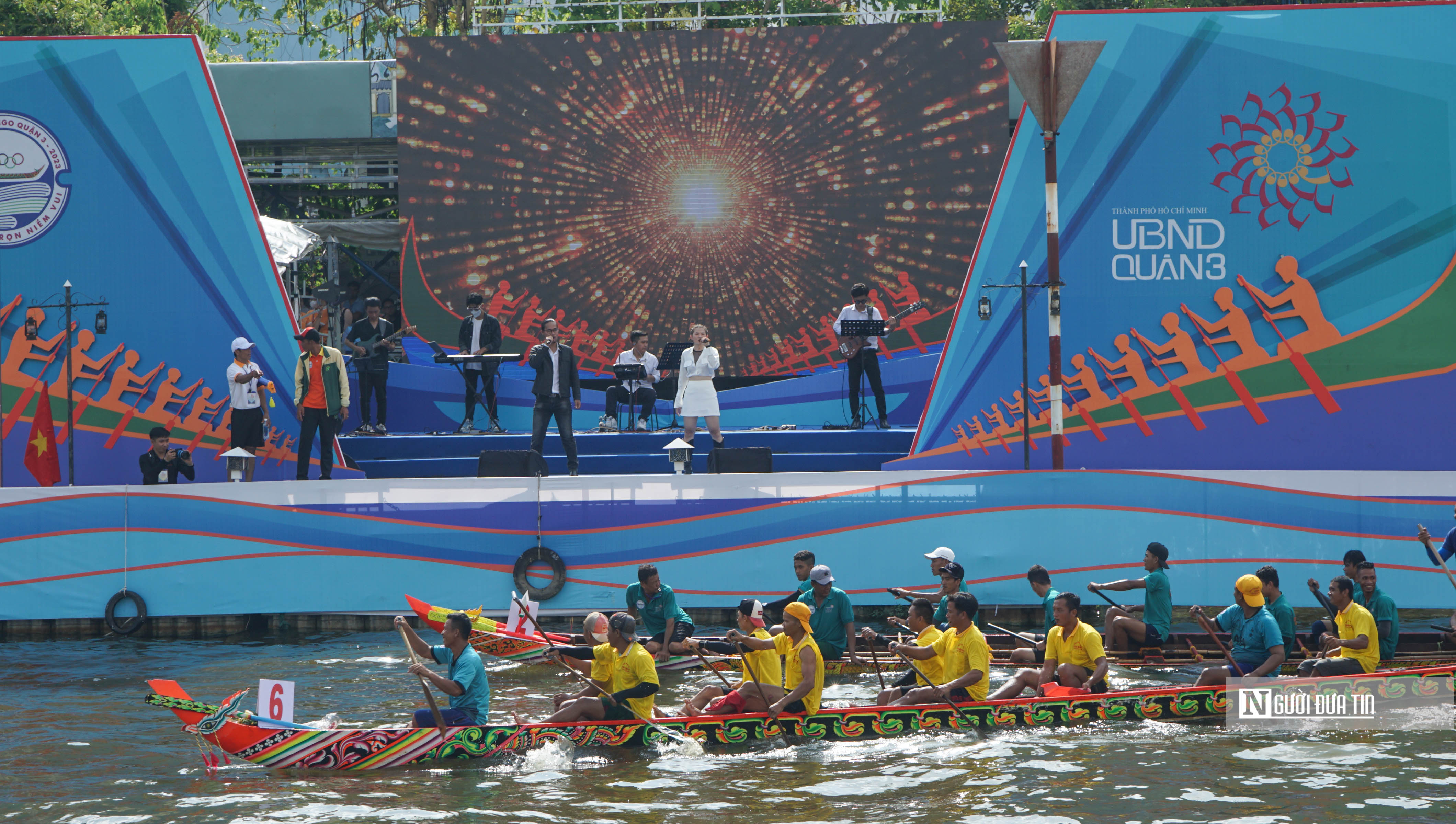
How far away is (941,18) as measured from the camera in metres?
24.2

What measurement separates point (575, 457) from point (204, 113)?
777 cm

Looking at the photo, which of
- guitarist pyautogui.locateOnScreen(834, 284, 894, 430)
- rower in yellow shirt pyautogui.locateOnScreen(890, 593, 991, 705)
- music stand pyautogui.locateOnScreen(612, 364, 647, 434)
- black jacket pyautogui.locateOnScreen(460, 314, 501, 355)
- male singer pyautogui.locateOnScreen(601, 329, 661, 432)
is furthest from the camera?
male singer pyautogui.locateOnScreen(601, 329, 661, 432)

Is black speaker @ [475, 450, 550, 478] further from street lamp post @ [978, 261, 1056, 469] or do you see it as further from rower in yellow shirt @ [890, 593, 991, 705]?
rower in yellow shirt @ [890, 593, 991, 705]

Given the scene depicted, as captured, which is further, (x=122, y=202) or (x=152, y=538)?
(x=122, y=202)

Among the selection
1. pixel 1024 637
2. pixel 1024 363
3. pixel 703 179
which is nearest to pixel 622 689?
pixel 1024 637

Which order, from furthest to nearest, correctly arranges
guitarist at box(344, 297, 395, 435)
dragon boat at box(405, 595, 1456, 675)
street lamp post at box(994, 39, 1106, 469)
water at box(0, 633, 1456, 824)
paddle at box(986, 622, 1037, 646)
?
guitarist at box(344, 297, 395, 435) < street lamp post at box(994, 39, 1106, 469) < paddle at box(986, 622, 1037, 646) < dragon boat at box(405, 595, 1456, 675) < water at box(0, 633, 1456, 824)

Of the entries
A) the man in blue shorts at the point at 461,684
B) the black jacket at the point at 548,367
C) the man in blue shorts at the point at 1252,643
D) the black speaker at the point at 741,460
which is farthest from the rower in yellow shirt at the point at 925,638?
the black jacket at the point at 548,367

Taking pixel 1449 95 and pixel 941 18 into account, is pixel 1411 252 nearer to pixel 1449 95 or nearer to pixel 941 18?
pixel 1449 95

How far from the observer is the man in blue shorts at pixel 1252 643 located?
12.1 meters

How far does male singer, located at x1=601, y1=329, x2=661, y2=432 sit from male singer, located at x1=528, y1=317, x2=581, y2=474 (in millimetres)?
2705

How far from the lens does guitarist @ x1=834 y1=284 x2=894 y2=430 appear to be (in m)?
20.8

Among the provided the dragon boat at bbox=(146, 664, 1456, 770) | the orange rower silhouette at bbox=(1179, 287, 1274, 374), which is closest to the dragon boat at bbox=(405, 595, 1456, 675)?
the dragon boat at bbox=(146, 664, 1456, 770)

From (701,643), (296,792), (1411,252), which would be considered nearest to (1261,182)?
(1411,252)

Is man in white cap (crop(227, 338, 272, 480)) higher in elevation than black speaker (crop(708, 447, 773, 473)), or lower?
higher
